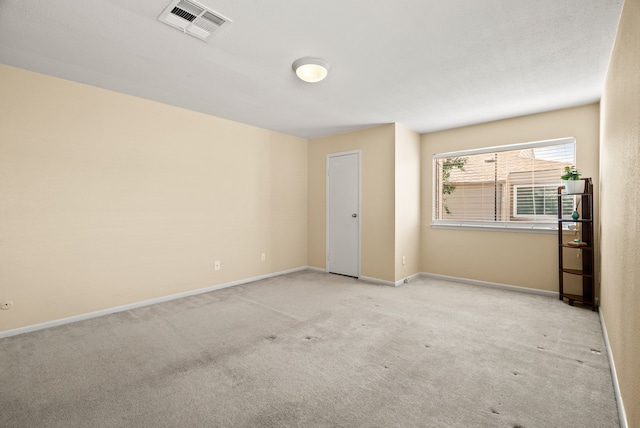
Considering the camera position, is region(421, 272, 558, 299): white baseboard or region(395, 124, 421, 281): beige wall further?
region(395, 124, 421, 281): beige wall

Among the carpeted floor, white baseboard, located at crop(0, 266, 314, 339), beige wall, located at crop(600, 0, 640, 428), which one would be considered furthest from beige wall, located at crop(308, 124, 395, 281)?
beige wall, located at crop(600, 0, 640, 428)

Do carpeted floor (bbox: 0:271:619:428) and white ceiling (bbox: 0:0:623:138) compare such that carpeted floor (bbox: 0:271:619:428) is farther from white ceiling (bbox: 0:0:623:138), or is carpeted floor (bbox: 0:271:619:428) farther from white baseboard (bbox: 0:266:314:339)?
white ceiling (bbox: 0:0:623:138)

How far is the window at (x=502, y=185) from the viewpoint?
417 cm

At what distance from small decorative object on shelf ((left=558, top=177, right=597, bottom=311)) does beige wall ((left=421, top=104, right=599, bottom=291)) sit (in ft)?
0.79

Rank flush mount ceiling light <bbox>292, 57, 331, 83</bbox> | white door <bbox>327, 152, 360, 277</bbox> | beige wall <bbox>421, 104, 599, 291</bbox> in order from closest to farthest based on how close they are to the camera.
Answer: flush mount ceiling light <bbox>292, 57, 331, 83</bbox> < beige wall <bbox>421, 104, 599, 291</bbox> < white door <bbox>327, 152, 360, 277</bbox>

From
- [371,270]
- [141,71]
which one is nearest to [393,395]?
[371,270]

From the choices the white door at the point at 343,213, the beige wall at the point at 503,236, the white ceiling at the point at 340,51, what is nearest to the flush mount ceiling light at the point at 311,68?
the white ceiling at the point at 340,51

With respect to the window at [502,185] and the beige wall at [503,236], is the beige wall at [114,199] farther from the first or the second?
the window at [502,185]

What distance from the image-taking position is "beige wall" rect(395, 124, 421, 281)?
4.74m

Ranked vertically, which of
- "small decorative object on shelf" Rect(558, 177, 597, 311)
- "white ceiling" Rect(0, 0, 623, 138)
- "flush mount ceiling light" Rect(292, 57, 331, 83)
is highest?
"white ceiling" Rect(0, 0, 623, 138)

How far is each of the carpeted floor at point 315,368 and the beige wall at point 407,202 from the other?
1268 mm

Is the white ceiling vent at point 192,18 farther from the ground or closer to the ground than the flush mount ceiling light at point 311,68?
farther from the ground

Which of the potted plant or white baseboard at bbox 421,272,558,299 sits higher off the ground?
the potted plant

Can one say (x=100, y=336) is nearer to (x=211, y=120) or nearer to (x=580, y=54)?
(x=211, y=120)
